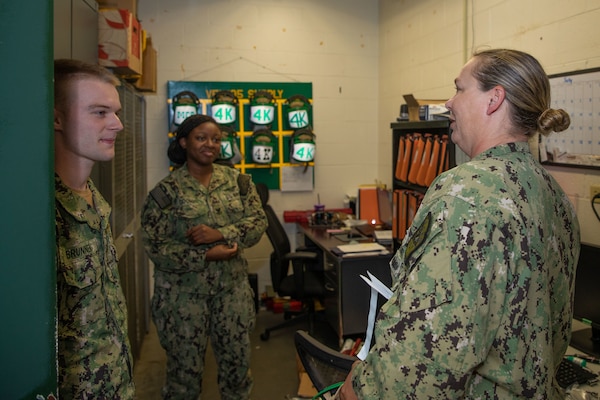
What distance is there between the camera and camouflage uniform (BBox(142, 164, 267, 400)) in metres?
2.44

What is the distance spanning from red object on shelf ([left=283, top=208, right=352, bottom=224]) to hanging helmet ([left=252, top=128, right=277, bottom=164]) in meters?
0.54

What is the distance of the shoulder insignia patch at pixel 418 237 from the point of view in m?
1.02

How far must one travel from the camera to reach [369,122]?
4.87 m

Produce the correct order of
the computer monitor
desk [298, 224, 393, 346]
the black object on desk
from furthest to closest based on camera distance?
the black object on desk → desk [298, 224, 393, 346] → the computer monitor

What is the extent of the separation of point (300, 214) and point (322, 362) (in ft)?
10.2

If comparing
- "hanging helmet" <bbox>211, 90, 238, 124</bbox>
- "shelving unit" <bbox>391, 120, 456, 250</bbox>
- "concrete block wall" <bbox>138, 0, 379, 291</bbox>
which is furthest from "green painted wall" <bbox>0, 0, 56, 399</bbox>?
"concrete block wall" <bbox>138, 0, 379, 291</bbox>

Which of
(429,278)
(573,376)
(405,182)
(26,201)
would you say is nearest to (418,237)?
(429,278)

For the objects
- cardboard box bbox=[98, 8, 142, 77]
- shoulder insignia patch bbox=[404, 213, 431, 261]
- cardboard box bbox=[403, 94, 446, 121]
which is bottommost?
shoulder insignia patch bbox=[404, 213, 431, 261]

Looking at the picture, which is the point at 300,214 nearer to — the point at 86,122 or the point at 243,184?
the point at 243,184

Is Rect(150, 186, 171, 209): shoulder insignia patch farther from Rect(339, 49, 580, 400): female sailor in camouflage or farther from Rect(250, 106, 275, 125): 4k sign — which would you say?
Rect(250, 106, 275, 125): 4k sign

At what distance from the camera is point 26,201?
792mm

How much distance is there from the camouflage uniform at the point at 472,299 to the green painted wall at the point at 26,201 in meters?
0.64

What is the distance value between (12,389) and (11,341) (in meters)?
0.08

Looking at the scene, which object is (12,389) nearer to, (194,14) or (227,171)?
(227,171)
